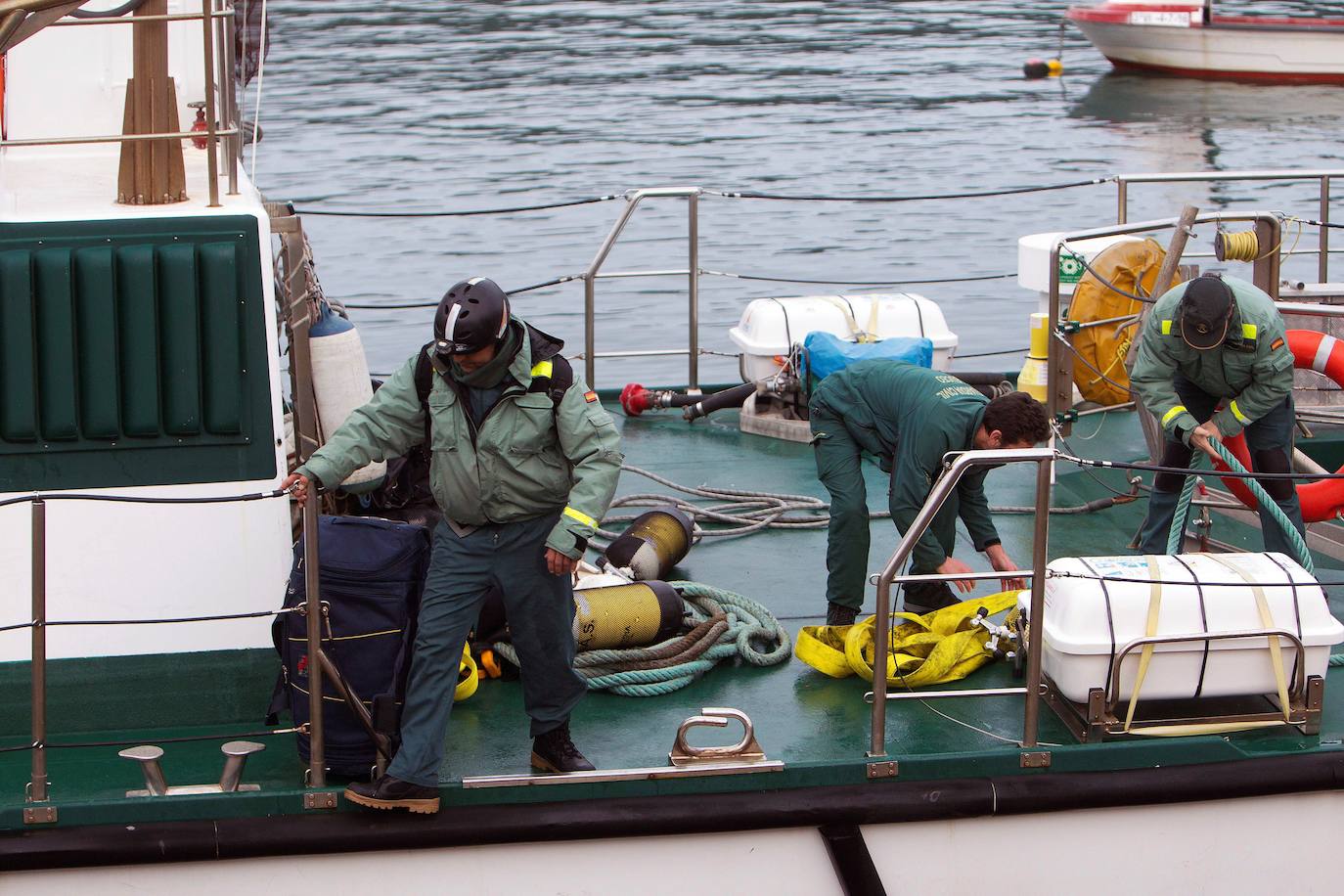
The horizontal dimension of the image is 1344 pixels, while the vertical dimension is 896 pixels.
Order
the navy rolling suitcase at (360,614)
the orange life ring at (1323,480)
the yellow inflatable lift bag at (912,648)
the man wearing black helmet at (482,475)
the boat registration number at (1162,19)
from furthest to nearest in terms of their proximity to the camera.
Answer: the boat registration number at (1162,19)
the orange life ring at (1323,480)
the yellow inflatable lift bag at (912,648)
the navy rolling suitcase at (360,614)
the man wearing black helmet at (482,475)

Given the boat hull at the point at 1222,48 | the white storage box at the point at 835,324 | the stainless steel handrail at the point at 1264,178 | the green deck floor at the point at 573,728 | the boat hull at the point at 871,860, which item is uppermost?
the boat hull at the point at 1222,48

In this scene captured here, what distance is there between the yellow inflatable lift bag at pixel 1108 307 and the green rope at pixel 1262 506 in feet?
6.38

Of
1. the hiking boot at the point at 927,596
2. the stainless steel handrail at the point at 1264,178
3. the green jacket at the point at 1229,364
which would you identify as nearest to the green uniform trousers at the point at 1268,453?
the green jacket at the point at 1229,364

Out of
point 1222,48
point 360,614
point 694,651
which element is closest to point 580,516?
point 360,614

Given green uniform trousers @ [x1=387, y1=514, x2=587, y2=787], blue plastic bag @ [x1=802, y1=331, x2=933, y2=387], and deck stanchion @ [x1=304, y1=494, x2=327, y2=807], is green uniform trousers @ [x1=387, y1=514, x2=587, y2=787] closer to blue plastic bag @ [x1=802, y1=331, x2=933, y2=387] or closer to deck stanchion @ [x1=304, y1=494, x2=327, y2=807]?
deck stanchion @ [x1=304, y1=494, x2=327, y2=807]

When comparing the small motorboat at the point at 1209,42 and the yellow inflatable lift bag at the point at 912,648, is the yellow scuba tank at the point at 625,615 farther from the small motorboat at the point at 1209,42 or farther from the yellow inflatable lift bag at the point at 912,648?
the small motorboat at the point at 1209,42

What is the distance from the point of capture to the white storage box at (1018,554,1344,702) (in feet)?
16.2

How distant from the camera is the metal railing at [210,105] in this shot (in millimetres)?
4918

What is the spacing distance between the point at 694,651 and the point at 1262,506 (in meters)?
2.07

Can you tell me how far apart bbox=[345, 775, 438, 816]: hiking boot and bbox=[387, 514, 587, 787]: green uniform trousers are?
31 mm

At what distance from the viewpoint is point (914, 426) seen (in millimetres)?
5469

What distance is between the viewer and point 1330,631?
16.4 ft

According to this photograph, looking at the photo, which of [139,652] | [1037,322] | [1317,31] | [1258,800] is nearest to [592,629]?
[139,652]

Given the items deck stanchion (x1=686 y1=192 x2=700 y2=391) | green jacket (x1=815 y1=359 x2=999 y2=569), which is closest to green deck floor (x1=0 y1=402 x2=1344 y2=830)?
green jacket (x1=815 y1=359 x2=999 y2=569)
